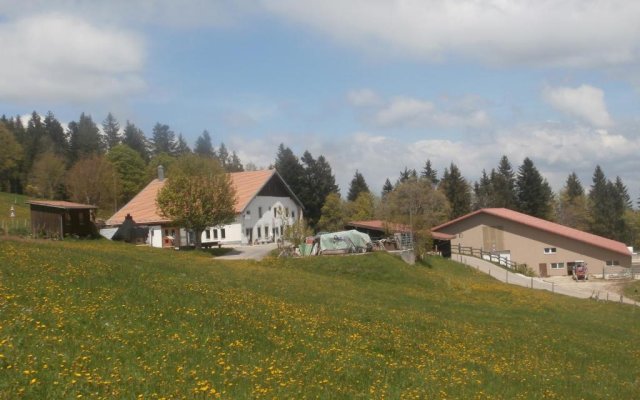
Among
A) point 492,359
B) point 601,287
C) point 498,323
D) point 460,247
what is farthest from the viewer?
point 460,247

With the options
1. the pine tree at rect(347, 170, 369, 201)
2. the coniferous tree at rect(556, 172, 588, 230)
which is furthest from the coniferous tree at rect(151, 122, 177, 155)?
the coniferous tree at rect(556, 172, 588, 230)

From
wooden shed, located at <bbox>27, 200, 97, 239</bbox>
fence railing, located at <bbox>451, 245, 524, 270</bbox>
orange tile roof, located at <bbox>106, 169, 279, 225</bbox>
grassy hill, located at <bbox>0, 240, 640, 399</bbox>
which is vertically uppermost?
orange tile roof, located at <bbox>106, 169, 279, 225</bbox>

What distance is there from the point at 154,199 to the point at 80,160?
42.7 m

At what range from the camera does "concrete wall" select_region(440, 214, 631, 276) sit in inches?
2827

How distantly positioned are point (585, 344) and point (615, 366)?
3187 mm

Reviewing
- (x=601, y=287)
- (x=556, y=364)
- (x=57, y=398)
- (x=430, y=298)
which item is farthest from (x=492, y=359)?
(x=601, y=287)

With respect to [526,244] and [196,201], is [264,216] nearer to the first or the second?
[196,201]

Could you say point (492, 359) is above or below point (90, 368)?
below

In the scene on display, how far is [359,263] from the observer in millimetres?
39781

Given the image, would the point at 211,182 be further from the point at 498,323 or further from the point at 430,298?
the point at 498,323

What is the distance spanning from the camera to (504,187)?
385 ft

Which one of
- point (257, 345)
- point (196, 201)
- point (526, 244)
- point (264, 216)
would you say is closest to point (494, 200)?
point (526, 244)

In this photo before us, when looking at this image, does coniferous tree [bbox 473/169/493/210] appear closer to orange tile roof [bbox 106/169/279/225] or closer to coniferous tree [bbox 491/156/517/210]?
coniferous tree [bbox 491/156/517/210]

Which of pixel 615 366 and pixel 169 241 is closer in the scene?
pixel 615 366
